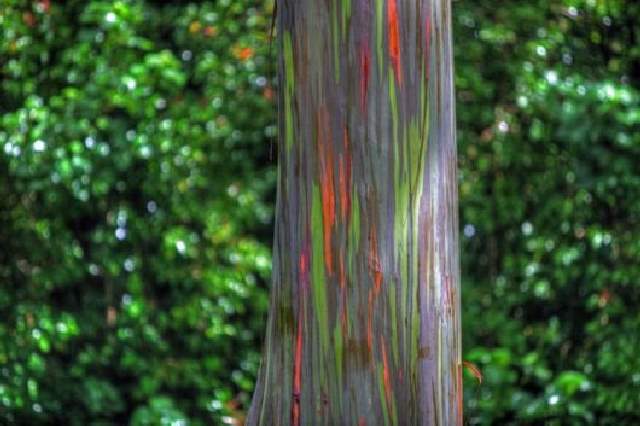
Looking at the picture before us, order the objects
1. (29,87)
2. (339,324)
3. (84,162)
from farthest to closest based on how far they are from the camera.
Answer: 1. (29,87)
2. (84,162)
3. (339,324)

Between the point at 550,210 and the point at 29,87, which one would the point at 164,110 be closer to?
the point at 29,87

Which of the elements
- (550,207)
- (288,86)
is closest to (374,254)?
(288,86)

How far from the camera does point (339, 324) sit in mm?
3166

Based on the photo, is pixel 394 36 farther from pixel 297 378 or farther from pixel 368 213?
pixel 297 378

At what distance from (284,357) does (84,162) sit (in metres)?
2.65

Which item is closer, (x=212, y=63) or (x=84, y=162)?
(x=84, y=162)

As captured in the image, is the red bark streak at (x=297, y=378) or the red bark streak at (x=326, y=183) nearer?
the red bark streak at (x=326, y=183)

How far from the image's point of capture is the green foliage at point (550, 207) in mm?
5684

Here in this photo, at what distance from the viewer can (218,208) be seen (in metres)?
6.45

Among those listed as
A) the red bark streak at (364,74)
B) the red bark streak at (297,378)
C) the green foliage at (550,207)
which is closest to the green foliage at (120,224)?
the green foliage at (550,207)

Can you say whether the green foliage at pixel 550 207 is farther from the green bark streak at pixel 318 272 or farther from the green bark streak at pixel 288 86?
the green bark streak at pixel 288 86

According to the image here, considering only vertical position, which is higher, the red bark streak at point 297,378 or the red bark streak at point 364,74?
the red bark streak at point 364,74

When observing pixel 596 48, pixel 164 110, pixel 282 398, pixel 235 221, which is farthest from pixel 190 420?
pixel 596 48

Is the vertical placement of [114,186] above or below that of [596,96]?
below
